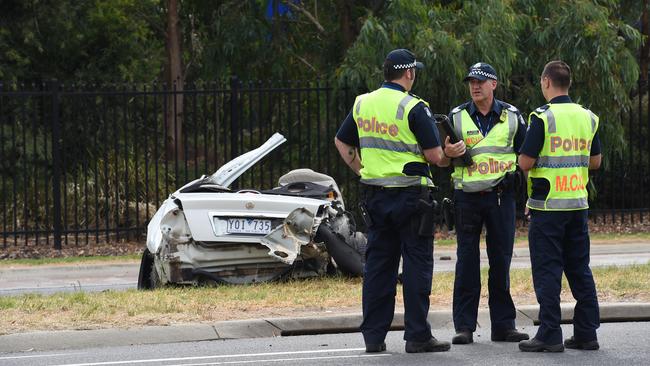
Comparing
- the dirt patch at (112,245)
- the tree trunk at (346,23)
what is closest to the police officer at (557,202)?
the dirt patch at (112,245)

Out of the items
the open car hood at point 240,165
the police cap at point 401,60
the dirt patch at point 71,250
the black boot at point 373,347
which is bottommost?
the dirt patch at point 71,250

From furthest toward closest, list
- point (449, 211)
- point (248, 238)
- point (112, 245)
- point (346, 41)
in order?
point (346, 41)
point (112, 245)
point (248, 238)
point (449, 211)

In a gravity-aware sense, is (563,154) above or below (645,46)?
below

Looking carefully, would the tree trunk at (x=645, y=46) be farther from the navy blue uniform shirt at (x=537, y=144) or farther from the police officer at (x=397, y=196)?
the police officer at (x=397, y=196)

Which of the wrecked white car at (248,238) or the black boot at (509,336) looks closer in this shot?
the black boot at (509,336)

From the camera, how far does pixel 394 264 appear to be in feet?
25.7

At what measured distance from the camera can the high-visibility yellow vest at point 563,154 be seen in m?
7.70

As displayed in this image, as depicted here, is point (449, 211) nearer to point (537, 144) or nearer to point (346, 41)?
point (537, 144)

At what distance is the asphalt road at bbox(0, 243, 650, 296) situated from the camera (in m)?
12.5

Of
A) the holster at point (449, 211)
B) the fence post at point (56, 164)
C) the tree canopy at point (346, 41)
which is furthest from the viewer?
the tree canopy at point (346, 41)

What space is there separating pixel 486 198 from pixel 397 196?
26.5 inches

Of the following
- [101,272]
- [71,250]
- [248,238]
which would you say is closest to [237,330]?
[248,238]

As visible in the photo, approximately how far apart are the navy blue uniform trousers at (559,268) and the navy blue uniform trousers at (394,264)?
2.27 ft

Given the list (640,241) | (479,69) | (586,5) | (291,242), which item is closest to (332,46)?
(586,5)
